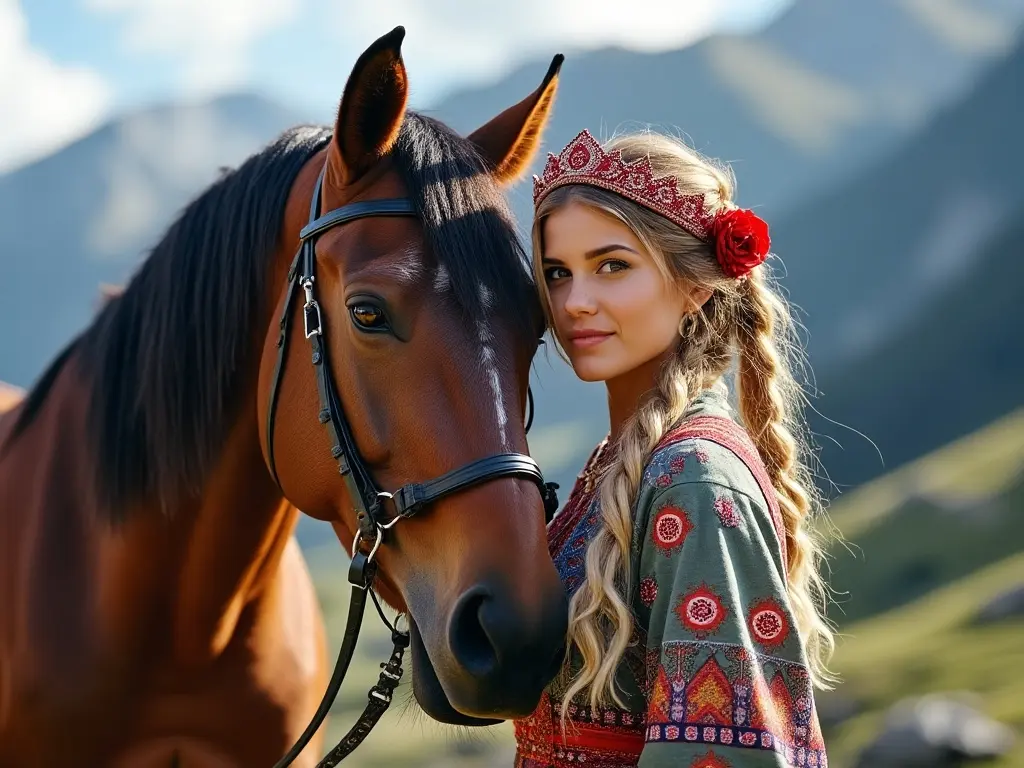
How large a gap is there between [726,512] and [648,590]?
0.83 feet

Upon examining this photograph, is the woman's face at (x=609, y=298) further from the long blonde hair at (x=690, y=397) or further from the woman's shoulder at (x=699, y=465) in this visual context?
the woman's shoulder at (x=699, y=465)

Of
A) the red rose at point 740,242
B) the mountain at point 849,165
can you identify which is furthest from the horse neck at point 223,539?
the mountain at point 849,165

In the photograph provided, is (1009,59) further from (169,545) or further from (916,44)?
(169,545)

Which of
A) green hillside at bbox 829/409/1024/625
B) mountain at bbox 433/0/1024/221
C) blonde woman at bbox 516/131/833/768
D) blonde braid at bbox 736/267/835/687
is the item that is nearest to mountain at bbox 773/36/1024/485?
green hillside at bbox 829/409/1024/625

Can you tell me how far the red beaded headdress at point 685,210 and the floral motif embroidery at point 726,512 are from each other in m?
0.68

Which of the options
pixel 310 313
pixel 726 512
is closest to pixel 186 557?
pixel 310 313

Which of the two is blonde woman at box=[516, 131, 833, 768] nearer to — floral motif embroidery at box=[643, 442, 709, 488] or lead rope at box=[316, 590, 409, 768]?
floral motif embroidery at box=[643, 442, 709, 488]

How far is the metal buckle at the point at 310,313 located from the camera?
104 inches

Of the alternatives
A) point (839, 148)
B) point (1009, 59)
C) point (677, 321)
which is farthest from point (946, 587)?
point (839, 148)

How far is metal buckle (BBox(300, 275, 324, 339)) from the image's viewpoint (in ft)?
8.65

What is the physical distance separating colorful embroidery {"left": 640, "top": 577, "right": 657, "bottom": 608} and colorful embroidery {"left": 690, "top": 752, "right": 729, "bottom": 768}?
34cm

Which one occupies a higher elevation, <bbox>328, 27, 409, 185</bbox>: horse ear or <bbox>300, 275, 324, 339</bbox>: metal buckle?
<bbox>328, 27, 409, 185</bbox>: horse ear

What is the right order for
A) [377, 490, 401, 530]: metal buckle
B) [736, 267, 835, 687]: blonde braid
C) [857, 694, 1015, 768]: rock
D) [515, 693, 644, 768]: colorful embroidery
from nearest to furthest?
[515, 693, 644, 768]: colorful embroidery, [377, 490, 401, 530]: metal buckle, [736, 267, 835, 687]: blonde braid, [857, 694, 1015, 768]: rock

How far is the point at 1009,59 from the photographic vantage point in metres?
99.6
